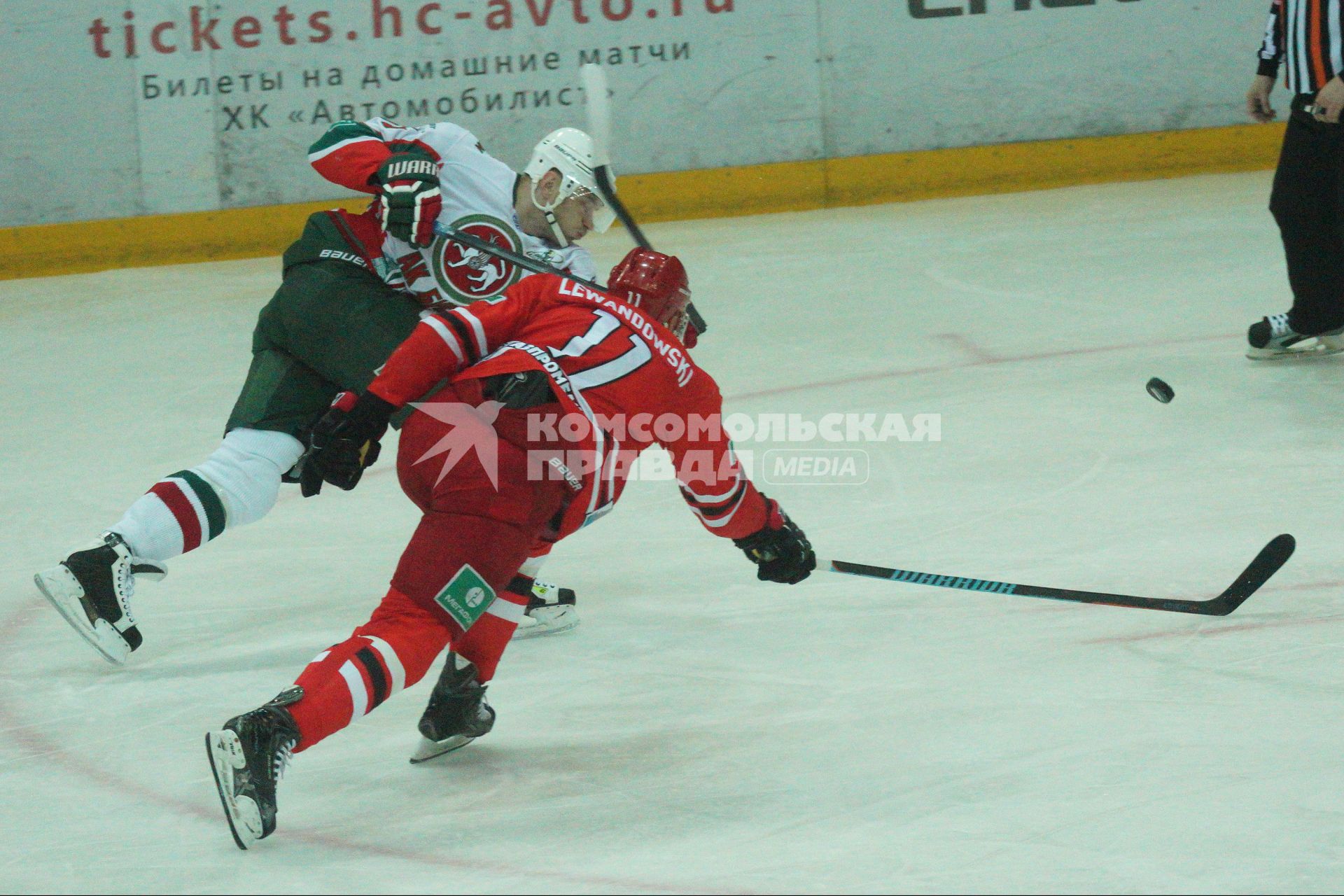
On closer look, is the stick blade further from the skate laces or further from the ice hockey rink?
the skate laces

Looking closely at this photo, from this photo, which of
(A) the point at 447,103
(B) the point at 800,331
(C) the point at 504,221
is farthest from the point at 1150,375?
(A) the point at 447,103

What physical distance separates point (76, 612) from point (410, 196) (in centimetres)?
97

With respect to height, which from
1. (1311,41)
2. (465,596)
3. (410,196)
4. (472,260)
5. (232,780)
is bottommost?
(232,780)

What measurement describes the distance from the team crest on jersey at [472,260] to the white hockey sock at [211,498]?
19.0 inches

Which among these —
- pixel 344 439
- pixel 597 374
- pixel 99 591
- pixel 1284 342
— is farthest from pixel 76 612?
pixel 1284 342

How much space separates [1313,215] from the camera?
4.52 metres

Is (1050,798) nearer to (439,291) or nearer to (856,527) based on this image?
(856,527)

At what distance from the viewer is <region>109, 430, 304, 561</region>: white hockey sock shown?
2.80m

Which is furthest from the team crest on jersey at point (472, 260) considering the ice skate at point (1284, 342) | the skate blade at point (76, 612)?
the ice skate at point (1284, 342)

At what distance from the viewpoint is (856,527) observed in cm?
347

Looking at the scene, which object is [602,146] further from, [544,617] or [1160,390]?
[1160,390]

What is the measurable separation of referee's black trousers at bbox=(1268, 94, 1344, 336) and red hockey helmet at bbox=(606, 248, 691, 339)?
2726 mm

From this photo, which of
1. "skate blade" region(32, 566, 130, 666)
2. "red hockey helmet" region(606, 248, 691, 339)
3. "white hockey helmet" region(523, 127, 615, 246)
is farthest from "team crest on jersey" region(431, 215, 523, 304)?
"skate blade" region(32, 566, 130, 666)

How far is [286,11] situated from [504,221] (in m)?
4.18
